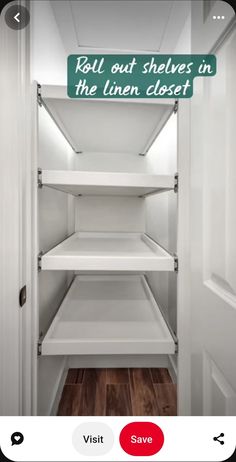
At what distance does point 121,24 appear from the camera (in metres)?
0.63


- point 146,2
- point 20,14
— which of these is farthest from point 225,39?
point 20,14

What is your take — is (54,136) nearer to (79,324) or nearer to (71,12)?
(71,12)

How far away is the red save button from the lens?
0.39 meters

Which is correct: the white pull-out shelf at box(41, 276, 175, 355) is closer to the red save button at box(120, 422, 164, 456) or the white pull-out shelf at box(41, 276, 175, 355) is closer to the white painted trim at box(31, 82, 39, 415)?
the white painted trim at box(31, 82, 39, 415)

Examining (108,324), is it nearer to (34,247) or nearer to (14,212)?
(34,247)

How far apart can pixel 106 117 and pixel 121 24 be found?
0.27 meters

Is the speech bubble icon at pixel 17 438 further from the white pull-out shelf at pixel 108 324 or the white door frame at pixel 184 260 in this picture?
the white door frame at pixel 184 260

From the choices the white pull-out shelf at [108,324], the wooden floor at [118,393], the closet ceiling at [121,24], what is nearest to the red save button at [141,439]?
the white pull-out shelf at [108,324]

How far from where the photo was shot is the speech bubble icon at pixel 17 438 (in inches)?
15.6

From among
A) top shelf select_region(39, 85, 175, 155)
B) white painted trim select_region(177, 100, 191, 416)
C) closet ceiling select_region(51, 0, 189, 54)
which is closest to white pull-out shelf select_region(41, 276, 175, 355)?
white painted trim select_region(177, 100, 191, 416)

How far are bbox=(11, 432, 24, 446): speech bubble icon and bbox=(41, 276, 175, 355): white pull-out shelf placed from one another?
13.0 inches

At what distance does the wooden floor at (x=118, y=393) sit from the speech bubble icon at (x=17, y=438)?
0.77 meters

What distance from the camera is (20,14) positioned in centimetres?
48

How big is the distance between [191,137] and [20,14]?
0.52 meters
